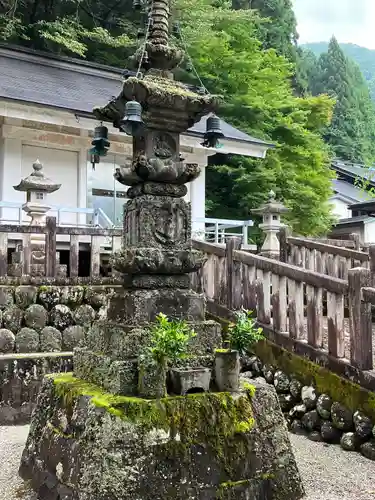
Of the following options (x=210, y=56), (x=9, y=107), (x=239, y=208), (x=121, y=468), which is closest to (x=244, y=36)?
(x=210, y=56)

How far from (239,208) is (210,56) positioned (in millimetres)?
5052

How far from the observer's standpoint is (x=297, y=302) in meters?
6.60

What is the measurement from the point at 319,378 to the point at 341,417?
0.53 metres

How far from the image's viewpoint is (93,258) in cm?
826

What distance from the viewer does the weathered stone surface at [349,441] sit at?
5.54m

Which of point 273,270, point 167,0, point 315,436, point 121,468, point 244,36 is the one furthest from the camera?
point 244,36

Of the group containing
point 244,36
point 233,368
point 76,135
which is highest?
point 244,36

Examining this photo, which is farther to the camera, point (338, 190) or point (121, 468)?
point (338, 190)

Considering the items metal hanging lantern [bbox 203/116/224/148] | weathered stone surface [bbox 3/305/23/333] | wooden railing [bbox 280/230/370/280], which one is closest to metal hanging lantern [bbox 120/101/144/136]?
metal hanging lantern [bbox 203/116/224/148]

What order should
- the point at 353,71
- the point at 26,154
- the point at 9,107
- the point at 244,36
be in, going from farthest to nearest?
the point at 353,71 → the point at 244,36 → the point at 26,154 → the point at 9,107

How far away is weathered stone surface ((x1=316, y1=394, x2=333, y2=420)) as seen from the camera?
5.90 meters

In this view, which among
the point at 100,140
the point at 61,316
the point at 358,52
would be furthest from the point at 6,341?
the point at 358,52

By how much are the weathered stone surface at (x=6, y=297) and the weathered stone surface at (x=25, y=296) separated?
0.06 meters

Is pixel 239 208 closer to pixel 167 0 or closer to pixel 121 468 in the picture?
pixel 167 0
